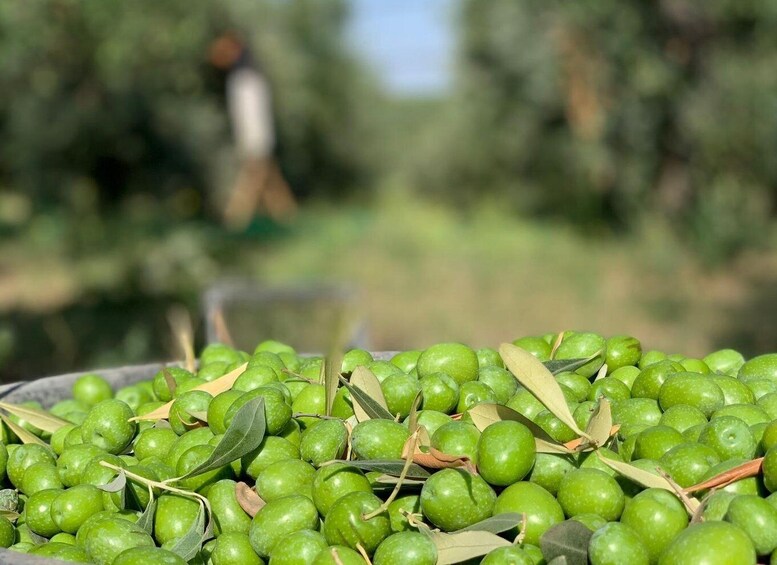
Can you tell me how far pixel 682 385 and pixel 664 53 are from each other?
1113cm

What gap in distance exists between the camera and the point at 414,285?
36.6 feet

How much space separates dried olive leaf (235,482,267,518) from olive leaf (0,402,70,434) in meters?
0.79

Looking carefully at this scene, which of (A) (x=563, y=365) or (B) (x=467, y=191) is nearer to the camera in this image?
(A) (x=563, y=365)

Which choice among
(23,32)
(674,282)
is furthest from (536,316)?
(23,32)

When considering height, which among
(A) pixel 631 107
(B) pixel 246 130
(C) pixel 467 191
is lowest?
(C) pixel 467 191

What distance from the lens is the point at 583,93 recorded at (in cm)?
1298

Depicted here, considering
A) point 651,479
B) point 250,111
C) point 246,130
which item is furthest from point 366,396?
point 246,130

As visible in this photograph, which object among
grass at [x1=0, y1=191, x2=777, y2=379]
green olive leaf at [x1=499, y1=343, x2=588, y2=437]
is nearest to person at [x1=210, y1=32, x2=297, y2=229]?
grass at [x1=0, y1=191, x2=777, y2=379]

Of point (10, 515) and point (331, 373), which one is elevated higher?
point (331, 373)

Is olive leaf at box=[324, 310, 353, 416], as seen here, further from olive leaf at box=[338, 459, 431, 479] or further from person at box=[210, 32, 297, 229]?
person at box=[210, 32, 297, 229]

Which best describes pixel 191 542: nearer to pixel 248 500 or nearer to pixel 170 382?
pixel 248 500

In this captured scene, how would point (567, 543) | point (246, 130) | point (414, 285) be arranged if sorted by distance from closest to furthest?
point (567, 543) → point (414, 285) → point (246, 130)

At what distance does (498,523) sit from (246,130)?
15.8 metres

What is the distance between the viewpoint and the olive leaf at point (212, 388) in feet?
6.89
